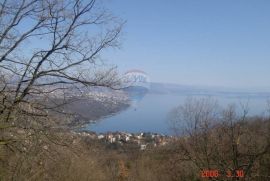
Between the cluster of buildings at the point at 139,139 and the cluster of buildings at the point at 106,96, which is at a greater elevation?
the cluster of buildings at the point at 106,96

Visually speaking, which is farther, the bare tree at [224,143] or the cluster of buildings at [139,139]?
the cluster of buildings at [139,139]

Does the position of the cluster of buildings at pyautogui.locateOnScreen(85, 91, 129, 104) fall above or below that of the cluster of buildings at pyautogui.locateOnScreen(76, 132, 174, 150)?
above

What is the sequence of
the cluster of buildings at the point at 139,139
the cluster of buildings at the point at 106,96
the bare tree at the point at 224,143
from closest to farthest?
the cluster of buildings at the point at 106,96 < the bare tree at the point at 224,143 < the cluster of buildings at the point at 139,139

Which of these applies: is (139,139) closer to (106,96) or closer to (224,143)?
(224,143)

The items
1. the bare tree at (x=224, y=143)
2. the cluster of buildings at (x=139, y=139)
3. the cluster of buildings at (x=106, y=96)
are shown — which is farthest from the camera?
the cluster of buildings at (x=139, y=139)

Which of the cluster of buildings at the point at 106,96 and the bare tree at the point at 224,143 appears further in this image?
the bare tree at the point at 224,143

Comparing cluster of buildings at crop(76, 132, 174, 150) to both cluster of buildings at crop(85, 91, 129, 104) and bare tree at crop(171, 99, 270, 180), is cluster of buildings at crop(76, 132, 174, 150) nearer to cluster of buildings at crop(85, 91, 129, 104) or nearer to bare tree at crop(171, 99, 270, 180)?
bare tree at crop(171, 99, 270, 180)

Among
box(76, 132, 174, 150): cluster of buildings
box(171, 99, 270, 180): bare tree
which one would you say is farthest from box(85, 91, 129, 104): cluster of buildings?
box(76, 132, 174, 150): cluster of buildings

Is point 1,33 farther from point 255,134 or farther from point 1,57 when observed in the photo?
point 255,134

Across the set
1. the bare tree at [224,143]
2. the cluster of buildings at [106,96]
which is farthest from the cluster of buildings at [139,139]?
the cluster of buildings at [106,96]

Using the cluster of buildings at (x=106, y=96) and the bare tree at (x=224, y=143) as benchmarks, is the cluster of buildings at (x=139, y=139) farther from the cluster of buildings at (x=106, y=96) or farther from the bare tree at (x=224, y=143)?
the cluster of buildings at (x=106, y=96)

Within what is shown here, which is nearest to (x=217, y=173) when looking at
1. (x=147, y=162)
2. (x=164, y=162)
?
(x=164, y=162)

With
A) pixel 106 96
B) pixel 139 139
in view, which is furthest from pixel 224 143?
pixel 139 139
